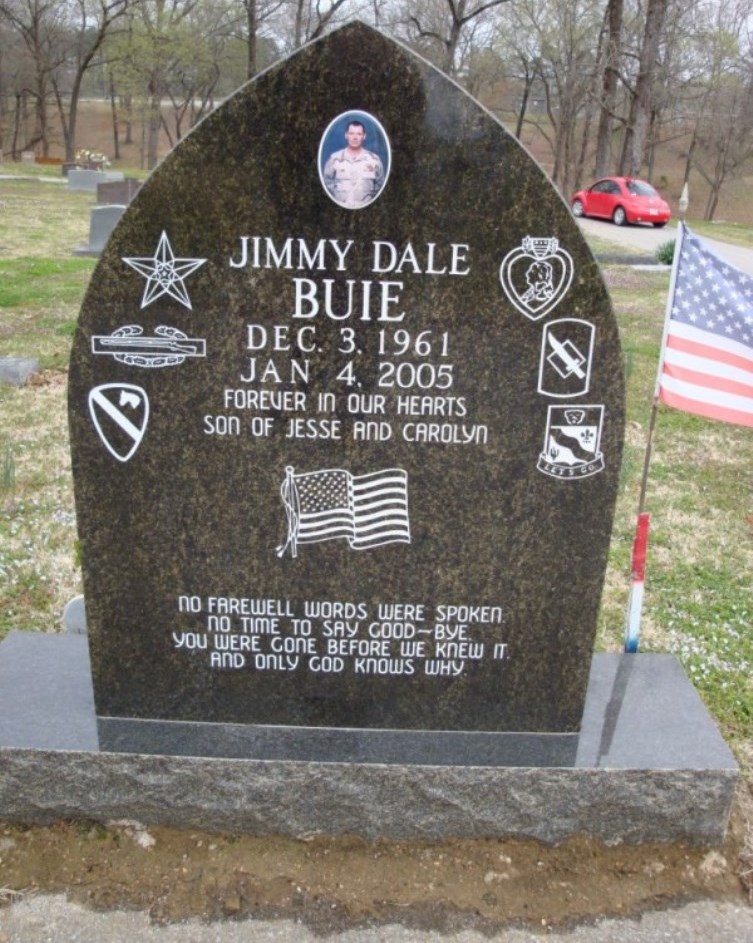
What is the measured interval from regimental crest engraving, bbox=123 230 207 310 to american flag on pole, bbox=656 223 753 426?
1748 millimetres

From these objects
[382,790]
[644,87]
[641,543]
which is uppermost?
[644,87]

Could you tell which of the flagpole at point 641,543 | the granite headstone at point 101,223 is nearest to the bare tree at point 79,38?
the granite headstone at point 101,223

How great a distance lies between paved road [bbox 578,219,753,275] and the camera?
19.4 m

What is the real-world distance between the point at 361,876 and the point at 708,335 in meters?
2.27

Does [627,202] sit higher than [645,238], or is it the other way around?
[627,202]

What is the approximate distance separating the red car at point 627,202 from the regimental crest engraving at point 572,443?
88.7ft

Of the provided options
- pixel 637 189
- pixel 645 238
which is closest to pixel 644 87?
pixel 637 189

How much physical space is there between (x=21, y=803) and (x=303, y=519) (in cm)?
137

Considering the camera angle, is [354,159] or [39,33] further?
[39,33]

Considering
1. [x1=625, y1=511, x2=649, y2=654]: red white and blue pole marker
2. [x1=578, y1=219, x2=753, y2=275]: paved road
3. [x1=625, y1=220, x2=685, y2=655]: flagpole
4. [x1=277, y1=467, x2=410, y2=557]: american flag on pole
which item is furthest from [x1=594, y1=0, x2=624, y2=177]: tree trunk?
[x1=277, y1=467, x2=410, y2=557]: american flag on pole

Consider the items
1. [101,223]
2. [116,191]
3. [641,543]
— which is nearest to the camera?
[641,543]

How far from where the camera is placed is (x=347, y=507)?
2.93 m

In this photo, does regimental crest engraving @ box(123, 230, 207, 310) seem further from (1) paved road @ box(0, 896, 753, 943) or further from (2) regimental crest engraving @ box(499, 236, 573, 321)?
(1) paved road @ box(0, 896, 753, 943)

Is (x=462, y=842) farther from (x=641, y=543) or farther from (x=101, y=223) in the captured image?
(x=101, y=223)
